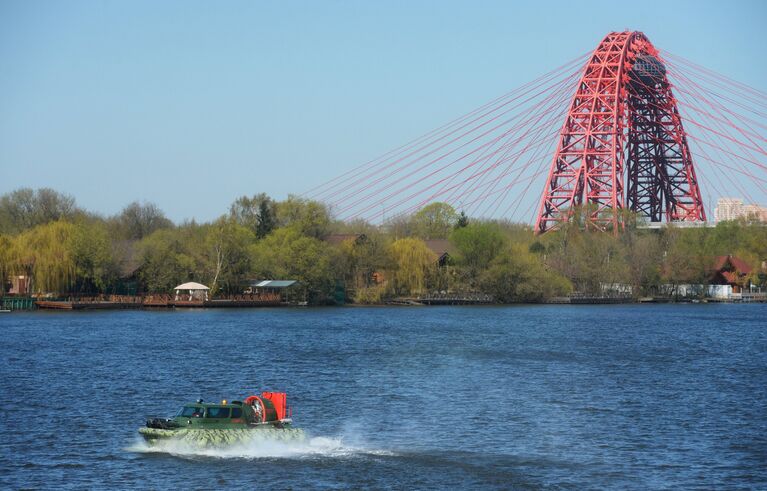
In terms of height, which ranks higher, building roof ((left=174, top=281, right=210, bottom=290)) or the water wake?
building roof ((left=174, top=281, right=210, bottom=290))

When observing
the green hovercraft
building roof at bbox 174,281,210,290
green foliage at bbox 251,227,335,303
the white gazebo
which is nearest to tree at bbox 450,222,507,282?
green foliage at bbox 251,227,335,303

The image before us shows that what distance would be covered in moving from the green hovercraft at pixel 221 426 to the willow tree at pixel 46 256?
236ft

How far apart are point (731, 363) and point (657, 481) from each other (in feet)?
107

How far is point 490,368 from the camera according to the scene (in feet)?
182

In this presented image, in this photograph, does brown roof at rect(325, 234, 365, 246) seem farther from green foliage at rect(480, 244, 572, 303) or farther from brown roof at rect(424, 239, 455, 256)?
green foliage at rect(480, 244, 572, 303)

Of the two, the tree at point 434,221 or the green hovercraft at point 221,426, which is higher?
the tree at point 434,221

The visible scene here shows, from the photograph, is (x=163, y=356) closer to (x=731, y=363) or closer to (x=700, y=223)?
(x=731, y=363)

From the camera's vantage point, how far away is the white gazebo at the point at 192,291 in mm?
108500

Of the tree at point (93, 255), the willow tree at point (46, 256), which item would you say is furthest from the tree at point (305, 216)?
the willow tree at point (46, 256)

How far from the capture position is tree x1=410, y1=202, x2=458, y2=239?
506ft

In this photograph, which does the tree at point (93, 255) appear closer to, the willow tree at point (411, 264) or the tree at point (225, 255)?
the tree at point (225, 255)

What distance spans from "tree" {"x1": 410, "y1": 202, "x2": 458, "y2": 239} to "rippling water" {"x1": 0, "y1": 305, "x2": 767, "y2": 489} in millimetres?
71165

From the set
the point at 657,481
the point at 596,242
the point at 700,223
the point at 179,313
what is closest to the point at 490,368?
the point at 657,481

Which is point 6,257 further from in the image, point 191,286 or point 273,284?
point 273,284
